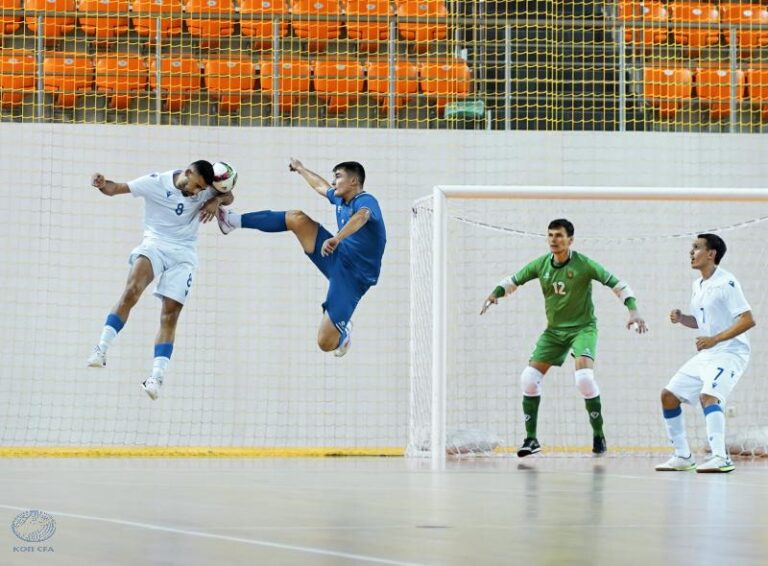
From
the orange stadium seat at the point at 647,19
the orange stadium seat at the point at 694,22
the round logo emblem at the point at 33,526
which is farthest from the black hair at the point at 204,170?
the orange stadium seat at the point at 694,22

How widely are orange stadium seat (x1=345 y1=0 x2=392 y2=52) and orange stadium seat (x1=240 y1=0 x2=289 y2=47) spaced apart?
2.27 feet

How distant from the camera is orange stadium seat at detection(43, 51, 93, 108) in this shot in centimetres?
1363

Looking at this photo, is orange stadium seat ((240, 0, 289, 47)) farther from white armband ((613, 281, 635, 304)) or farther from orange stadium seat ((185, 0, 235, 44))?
white armband ((613, 281, 635, 304))

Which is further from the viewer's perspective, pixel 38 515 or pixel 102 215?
pixel 102 215

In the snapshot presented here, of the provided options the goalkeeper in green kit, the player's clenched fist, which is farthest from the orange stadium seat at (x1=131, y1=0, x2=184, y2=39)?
the player's clenched fist

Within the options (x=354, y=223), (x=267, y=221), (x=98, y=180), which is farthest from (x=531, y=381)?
(x=98, y=180)

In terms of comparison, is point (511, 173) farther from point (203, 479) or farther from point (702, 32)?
point (203, 479)

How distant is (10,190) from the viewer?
42.6ft

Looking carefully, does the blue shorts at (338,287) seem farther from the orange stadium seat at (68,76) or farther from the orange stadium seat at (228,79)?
the orange stadium seat at (68,76)

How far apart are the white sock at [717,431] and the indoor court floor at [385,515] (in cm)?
19

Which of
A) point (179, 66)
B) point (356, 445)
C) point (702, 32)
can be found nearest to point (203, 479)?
point (356, 445)

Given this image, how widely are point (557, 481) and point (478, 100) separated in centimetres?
677

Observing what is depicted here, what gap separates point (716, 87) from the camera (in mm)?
14367

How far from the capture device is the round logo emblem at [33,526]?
4.47 meters
